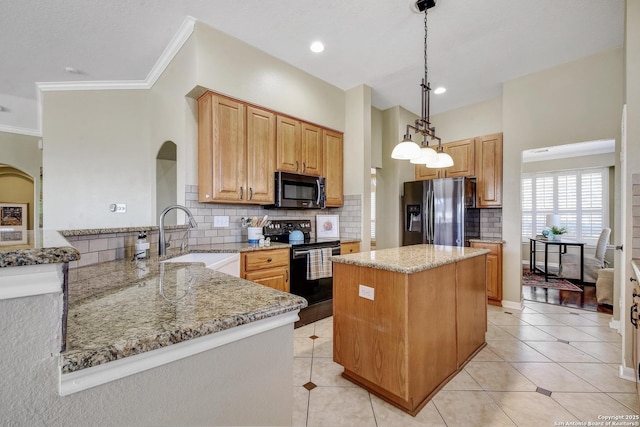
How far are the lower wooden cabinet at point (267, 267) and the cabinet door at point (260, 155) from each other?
0.65 metres

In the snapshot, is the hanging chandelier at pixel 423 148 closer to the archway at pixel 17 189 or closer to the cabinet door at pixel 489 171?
the cabinet door at pixel 489 171

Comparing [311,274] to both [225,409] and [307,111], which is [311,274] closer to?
[307,111]

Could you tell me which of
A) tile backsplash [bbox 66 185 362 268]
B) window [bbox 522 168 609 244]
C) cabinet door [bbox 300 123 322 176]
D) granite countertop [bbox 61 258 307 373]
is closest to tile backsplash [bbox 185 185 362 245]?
tile backsplash [bbox 66 185 362 268]

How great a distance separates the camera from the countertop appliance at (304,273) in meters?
2.97

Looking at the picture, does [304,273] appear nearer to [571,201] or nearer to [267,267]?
[267,267]

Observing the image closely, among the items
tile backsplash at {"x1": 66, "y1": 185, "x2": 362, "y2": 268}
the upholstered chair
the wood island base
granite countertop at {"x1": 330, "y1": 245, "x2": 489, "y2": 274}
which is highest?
tile backsplash at {"x1": 66, "y1": 185, "x2": 362, "y2": 268}

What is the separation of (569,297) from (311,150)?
14.1ft

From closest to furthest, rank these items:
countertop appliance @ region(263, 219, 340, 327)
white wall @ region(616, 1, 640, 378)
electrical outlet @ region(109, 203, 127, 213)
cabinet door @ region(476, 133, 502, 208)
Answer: white wall @ region(616, 1, 640, 378) < countertop appliance @ region(263, 219, 340, 327) < electrical outlet @ region(109, 203, 127, 213) < cabinet door @ region(476, 133, 502, 208)

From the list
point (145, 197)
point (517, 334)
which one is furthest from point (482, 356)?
point (145, 197)

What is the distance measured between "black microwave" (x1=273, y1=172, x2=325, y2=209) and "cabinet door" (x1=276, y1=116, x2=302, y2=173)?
123mm

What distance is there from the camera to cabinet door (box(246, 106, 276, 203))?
2984mm

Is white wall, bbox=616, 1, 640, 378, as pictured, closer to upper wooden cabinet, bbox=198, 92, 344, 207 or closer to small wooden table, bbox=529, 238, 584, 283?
upper wooden cabinet, bbox=198, 92, 344, 207

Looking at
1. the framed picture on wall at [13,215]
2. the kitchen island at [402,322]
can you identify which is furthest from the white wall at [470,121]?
the framed picture on wall at [13,215]

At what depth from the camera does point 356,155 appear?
385 centimetres
